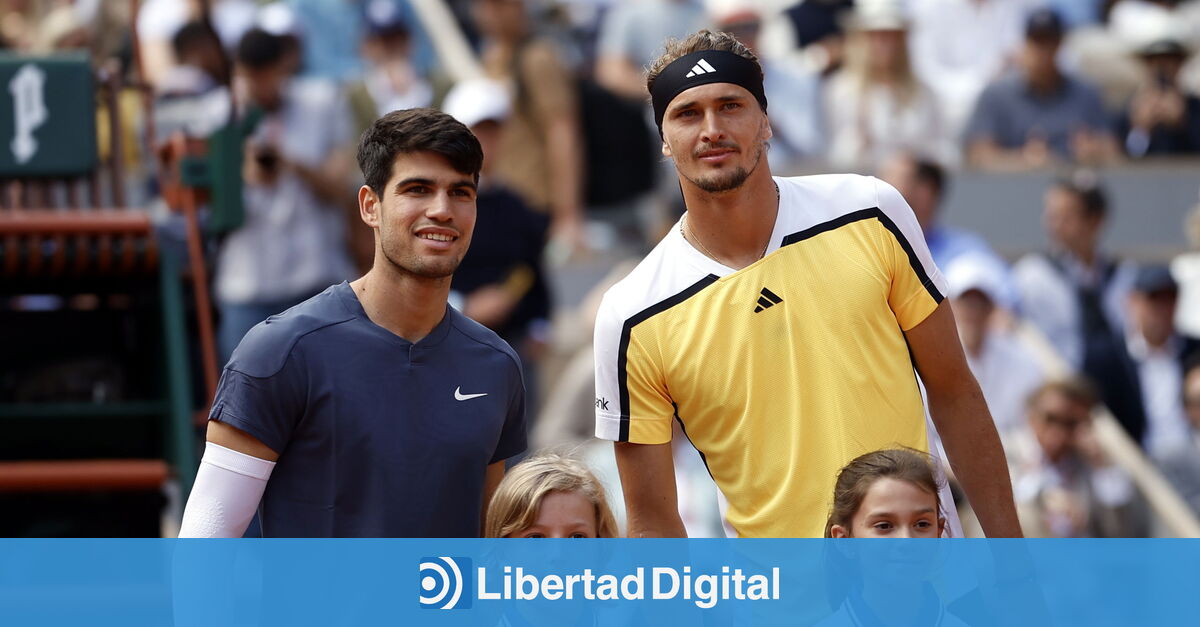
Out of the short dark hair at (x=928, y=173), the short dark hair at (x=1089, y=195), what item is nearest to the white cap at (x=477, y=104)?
the short dark hair at (x=928, y=173)

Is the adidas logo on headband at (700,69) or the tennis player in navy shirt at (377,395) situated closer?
the tennis player in navy shirt at (377,395)

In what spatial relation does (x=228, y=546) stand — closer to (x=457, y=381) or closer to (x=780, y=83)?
(x=457, y=381)

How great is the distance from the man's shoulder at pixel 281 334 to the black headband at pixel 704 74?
0.82 m

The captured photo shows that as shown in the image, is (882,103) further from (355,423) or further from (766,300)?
(355,423)

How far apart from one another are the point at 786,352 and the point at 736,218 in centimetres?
31

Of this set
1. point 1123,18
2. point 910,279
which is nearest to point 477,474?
point 910,279

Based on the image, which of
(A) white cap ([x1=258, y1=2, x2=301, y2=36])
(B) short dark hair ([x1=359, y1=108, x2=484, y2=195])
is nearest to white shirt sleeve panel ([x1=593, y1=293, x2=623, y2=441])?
(B) short dark hair ([x1=359, y1=108, x2=484, y2=195])

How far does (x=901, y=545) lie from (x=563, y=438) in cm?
433

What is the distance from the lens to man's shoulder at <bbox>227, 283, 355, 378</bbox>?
3533mm

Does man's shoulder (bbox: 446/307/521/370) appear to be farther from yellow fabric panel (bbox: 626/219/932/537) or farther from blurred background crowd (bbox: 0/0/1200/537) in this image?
blurred background crowd (bbox: 0/0/1200/537)

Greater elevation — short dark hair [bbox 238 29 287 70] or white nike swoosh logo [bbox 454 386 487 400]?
short dark hair [bbox 238 29 287 70]

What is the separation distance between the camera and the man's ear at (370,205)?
3697 millimetres

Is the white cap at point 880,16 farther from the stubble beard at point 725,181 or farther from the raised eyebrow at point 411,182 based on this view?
the raised eyebrow at point 411,182

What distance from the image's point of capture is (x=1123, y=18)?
10742 millimetres
